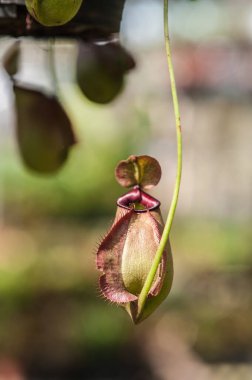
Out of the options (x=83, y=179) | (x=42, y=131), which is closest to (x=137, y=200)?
(x=42, y=131)

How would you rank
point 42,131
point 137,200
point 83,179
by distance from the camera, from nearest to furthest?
point 137,200, point 42,131, point 83,179

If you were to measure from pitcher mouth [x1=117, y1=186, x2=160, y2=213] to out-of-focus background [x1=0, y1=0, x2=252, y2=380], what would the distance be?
2.71m

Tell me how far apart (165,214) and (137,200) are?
3.69 meters

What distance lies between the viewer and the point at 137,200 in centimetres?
59

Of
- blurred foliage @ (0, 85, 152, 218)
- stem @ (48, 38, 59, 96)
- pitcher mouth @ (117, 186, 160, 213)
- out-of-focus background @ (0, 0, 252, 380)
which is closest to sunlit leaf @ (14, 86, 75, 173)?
stem @ (48, 38, 59, 96)

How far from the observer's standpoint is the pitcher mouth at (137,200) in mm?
579

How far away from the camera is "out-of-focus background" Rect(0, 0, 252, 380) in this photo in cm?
380

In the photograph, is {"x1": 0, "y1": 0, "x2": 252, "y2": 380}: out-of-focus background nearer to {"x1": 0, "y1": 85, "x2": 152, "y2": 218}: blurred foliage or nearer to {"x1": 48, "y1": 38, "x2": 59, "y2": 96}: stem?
{"x1": 0, "y1": 85, "x2": 152, "y2": 218}: blurred foliage

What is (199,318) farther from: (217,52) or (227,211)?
(217,52)

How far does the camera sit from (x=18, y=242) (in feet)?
13.6

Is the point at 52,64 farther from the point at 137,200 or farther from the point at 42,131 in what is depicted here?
the point at 137,200

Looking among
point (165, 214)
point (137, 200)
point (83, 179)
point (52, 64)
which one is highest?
point (52, 64)

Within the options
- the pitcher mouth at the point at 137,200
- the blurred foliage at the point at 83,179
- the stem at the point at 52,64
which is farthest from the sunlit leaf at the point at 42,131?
the blurred foliage at the point at 83,179

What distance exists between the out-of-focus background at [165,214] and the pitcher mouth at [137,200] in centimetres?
271
